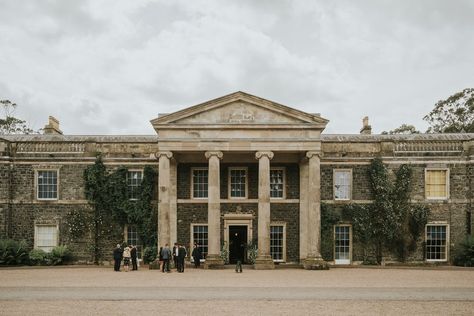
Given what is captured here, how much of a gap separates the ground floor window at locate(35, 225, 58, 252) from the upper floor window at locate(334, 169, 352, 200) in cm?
1746

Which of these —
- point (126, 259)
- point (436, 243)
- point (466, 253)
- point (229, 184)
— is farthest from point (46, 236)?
point (466, 253)

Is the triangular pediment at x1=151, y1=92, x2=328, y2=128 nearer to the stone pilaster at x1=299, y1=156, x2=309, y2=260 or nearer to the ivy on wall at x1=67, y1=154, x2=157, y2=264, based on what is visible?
the stone pilaster at x1=299, y1=156, x2=309, y2=260

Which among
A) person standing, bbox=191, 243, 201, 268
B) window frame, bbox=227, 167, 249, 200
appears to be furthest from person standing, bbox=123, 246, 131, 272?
window frame, bbox=227, 167, 249, 200

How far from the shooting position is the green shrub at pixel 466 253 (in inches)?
1257

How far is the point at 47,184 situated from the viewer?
1351 inches

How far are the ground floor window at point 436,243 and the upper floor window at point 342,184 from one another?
5283mm

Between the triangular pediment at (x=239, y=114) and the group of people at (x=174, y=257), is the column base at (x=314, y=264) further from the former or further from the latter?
the triangular pediment at (x=239, y=114)

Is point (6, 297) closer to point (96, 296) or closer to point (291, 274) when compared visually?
point (96, 296)

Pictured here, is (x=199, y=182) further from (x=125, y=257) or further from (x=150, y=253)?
(x=125, y=257)

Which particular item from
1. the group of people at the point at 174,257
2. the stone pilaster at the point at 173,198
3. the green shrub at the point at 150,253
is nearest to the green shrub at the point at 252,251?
the stone pilaster at the point at 173,198

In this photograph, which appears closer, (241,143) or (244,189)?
(241,143)

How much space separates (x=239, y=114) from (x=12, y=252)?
15.5 meters

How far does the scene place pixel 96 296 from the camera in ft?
57.9

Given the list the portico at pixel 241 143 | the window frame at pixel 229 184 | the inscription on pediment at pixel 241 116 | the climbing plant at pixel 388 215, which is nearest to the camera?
the portico at pixel 241 143
